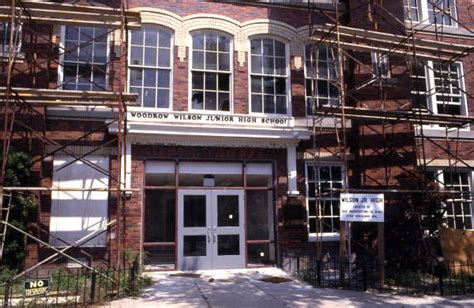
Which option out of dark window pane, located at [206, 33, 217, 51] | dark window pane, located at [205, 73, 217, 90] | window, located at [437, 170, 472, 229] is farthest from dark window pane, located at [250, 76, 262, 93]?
window, located at [437, 170, 472, 229]

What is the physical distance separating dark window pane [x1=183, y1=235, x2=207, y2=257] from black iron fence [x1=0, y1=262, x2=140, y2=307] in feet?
7.86

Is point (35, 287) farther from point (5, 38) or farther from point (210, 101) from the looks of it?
point (5, 38)

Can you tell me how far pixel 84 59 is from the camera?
43.2 ft

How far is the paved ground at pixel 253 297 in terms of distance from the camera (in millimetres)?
9102

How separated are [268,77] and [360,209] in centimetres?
548

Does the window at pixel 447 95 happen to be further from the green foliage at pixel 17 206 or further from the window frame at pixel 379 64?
the green foliage at pixel 17 206

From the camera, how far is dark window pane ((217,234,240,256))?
13211mm

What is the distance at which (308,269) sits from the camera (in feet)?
40.4

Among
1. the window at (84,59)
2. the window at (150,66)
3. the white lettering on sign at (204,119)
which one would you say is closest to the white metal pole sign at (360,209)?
the white lettering on sign at (204,119)

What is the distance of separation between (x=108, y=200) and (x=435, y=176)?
10.1 m

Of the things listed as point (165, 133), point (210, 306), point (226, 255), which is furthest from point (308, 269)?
point (165, 133)

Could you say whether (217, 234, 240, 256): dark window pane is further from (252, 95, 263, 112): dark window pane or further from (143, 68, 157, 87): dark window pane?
(143, 68, 157, 87): dark window pane

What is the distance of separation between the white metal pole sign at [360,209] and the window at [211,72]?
494 centimetres

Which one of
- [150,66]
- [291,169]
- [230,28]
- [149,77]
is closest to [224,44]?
[230,28]
